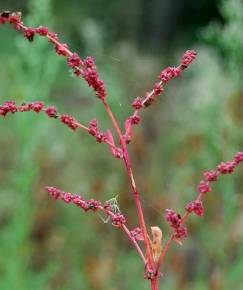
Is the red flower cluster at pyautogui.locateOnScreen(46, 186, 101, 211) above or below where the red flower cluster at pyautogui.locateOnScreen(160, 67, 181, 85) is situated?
below

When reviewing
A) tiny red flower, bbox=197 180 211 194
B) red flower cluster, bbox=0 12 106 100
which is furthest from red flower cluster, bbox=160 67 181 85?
tiny red flower, bbox=197 180 211 194

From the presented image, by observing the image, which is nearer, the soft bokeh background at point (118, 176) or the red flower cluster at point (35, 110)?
the red flower cluster at point (35, 110)

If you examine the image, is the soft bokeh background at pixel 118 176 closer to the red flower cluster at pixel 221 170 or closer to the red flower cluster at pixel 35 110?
the red flower cluster at pixel 35 110

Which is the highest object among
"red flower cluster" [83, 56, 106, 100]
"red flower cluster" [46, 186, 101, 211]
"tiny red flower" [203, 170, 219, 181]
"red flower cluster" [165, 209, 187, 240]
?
"red flower cluster" [83, 56, 106, 100]

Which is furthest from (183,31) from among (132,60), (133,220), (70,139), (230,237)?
(230,237)

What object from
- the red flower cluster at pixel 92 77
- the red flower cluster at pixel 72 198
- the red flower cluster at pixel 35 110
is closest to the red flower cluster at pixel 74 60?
the red flower cluster at pixel 92 77

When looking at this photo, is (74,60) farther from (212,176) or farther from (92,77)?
(212,176)

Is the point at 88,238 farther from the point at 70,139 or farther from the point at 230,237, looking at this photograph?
the point at 70,139

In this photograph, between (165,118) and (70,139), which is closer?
(70,139)

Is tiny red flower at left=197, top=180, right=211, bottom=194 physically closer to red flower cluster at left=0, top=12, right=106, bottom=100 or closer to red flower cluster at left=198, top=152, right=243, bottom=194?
red flower cluster at left=198, top=152, right=243, bottom=194
